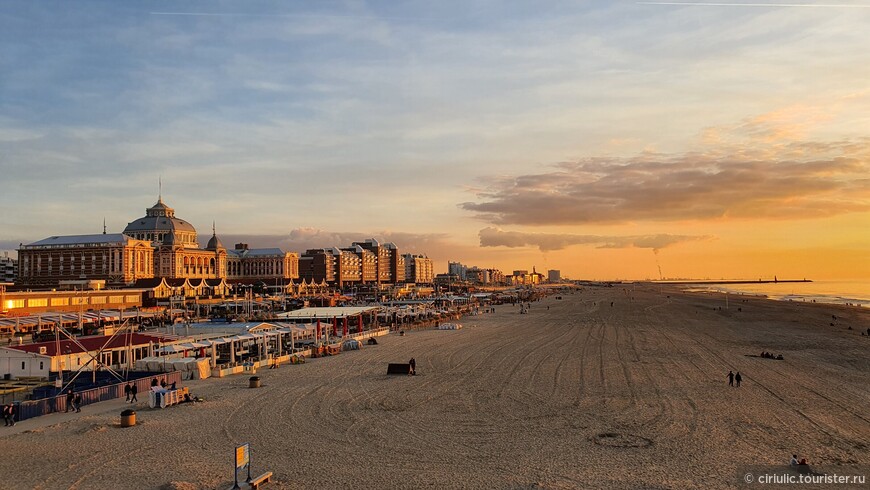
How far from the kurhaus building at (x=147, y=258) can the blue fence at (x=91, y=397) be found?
9728 centimetres

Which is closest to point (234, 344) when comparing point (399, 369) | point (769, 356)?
point (399, 369)

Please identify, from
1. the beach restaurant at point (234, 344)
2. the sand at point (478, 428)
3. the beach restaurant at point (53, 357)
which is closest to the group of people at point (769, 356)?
the sand at point (478, 428)

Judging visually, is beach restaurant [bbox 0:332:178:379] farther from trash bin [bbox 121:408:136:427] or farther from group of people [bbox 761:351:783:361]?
group of people [bbox 761:351:783:361]

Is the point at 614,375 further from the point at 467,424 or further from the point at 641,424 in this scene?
the point at 467,424

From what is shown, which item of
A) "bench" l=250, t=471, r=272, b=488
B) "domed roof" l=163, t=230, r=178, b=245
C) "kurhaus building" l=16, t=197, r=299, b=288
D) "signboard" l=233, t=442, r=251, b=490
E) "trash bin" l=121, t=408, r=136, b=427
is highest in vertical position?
"domed roof" l=163, t=230, r=178, b=245

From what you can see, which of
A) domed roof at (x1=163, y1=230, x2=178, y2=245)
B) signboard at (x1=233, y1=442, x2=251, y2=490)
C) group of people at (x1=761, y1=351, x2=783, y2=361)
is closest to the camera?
signboard at (x1=233, y1=442, x2=251, y2=490)

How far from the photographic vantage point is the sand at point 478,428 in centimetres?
1680

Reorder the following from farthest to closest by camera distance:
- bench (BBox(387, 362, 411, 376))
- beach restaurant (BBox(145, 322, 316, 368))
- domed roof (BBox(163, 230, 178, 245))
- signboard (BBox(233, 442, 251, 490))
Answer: domed roof (BBox(163, 230, 178, 245)) < beach restaurant (BBox(145, 322, 316, 368)) < bench (BBox(387, 362, 411, 376)) < signboard (BBox(233, 442, 251, 490))

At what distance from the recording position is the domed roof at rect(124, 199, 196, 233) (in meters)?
165

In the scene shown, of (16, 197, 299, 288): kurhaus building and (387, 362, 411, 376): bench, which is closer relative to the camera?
(387, 362, 411, 376): bench

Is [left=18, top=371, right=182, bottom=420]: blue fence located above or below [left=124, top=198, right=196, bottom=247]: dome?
below

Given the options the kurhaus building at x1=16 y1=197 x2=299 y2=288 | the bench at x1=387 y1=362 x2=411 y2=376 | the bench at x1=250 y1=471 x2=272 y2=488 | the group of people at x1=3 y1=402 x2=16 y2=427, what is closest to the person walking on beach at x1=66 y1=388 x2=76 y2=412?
the group of people at x1=3 y1=402 x2=16 y2=427

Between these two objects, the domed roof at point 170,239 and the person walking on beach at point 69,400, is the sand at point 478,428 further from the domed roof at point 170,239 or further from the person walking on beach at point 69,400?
the domed roof at point 170,239

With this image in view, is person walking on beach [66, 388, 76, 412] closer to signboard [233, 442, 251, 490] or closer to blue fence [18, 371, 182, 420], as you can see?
blue fence [18, 371, 182, 420]
